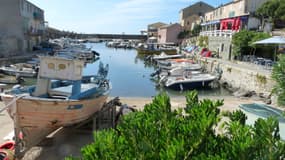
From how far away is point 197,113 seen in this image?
279 cm

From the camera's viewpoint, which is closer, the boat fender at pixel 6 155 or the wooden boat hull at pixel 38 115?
the boat fender at pixel 6 155

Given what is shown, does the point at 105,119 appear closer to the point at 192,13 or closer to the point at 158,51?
the point at 158,51

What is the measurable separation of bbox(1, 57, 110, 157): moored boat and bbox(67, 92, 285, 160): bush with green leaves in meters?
5.48

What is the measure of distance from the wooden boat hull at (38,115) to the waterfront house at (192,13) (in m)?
65.8

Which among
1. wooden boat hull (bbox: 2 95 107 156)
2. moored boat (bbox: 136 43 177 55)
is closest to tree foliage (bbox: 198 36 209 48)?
moored boat (bbox: 136 43 177 55)

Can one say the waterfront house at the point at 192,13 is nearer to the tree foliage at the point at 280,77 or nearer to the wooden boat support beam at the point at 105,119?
the wooden boat support beam at the point at 105,119

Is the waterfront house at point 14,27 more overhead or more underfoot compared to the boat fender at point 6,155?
more overhead

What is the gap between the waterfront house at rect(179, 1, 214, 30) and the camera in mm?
71562

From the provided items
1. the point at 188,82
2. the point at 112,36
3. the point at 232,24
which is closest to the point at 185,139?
the point at 188,82

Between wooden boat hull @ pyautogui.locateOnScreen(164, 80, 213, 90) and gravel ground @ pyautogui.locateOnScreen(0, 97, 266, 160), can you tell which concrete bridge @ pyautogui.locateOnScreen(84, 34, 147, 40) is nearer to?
wooden boat hull @ pyautogui.locateOnScreen(164, 80, 213, 90)

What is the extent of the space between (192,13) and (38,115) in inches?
2838

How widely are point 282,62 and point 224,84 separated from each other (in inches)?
845

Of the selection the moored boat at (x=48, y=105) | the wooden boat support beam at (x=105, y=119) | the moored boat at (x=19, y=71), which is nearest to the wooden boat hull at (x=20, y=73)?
the moored boat at (x=19, y=71)

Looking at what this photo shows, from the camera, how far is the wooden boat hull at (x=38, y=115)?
775 centimetres
